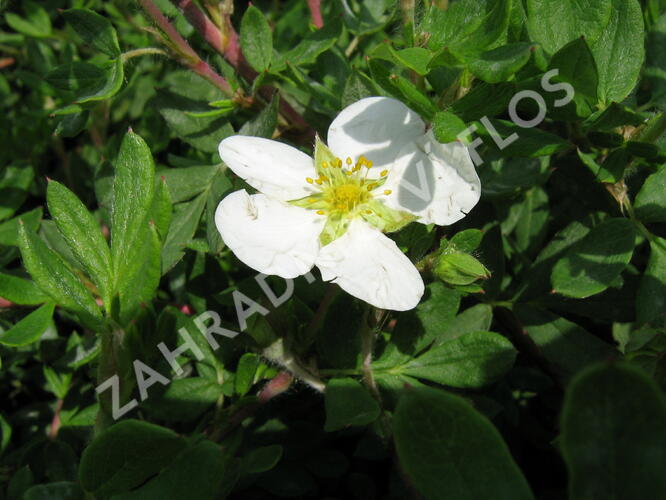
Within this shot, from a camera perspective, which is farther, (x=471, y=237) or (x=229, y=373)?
(x=229, y=373)

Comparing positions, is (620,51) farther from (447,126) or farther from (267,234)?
(267,234)

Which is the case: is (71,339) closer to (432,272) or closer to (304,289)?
(304,289)

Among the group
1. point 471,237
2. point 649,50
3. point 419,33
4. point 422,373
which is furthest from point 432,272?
point 649,50

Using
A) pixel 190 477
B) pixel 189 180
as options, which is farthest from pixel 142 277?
pixel 189 180

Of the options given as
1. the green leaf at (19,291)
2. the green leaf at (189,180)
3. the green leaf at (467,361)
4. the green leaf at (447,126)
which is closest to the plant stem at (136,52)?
the green leaf at (189,180)

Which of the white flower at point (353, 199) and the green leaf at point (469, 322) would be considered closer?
the white flower at point (353, 199)

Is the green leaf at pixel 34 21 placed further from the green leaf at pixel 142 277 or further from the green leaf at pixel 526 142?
the green leaf at pixel 526 142

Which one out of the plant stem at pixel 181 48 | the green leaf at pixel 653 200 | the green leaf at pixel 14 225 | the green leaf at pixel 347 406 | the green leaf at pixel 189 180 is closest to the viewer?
the green leaf at pixel 347 406
